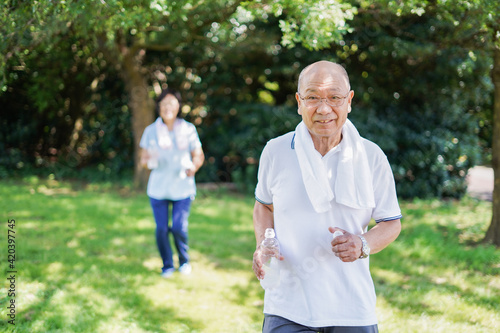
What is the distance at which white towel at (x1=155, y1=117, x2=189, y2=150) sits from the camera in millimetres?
5328

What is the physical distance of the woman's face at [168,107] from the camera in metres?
5.32

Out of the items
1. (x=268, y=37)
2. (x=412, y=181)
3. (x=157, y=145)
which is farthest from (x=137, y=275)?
(x=412, y=181)

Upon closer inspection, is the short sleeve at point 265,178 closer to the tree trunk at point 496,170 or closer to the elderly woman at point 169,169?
the elderly woman at point 169,169

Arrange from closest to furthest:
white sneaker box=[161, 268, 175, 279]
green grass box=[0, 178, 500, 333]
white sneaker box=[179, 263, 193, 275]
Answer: green grass box=[0, 178, 500, 333], white sneaker box=[161, 268, 175, 279], white sneaker box=[179, 263, 193, 275]

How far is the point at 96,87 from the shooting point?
12.8m

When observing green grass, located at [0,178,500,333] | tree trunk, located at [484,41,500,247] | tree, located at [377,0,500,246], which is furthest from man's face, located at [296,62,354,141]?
tree trunk, located at [484,41,500,247]

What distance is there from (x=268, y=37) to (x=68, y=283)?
654 centimetres

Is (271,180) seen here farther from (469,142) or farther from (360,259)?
(469,142)

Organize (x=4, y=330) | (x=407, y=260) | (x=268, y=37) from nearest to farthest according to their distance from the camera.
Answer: (x=4, y=330)
(x=407, y=260)
(x=268, y=37)

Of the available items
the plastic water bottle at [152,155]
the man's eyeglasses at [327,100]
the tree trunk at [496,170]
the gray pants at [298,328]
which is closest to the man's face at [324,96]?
the man's eyeglasses at [327,100]

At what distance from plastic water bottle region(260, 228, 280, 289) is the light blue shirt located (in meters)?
2.96

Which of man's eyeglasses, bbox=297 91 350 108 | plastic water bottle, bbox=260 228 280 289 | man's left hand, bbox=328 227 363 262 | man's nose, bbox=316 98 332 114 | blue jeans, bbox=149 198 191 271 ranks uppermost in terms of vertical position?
man's eyeglasses, bbox=297 91 350 108

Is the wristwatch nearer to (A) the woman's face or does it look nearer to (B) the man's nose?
(B) the man's nose

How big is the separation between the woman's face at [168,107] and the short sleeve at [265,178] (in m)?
3.03
